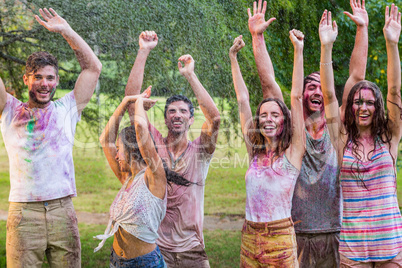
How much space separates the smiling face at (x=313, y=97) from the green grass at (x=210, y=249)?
10.7ft

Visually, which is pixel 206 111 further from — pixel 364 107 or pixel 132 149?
pixel 364 107

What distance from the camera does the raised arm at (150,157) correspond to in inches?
108

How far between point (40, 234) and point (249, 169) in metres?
1.29

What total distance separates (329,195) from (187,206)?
0.90 meters

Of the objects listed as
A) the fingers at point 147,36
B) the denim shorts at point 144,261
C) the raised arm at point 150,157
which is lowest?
the denim shorts at point 144,261

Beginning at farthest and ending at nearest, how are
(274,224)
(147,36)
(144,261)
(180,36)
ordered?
(180,36), (147,36), (274,224), (144,261)

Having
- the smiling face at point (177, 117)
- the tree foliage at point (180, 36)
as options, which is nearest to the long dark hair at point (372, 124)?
the smiling face at point (177, 117)

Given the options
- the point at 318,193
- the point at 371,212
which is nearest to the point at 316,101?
the point at 318,193

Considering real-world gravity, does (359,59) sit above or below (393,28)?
below

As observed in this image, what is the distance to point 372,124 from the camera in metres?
3.04

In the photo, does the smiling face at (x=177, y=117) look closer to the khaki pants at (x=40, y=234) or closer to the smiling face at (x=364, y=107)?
the khaki pants at (x=40, y=234)

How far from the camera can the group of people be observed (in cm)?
282

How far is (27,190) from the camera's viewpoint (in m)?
3.01

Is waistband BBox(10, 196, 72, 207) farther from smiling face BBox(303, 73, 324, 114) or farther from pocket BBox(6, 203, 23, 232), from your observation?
smiling face BBox(303, 73, 324, 114)
